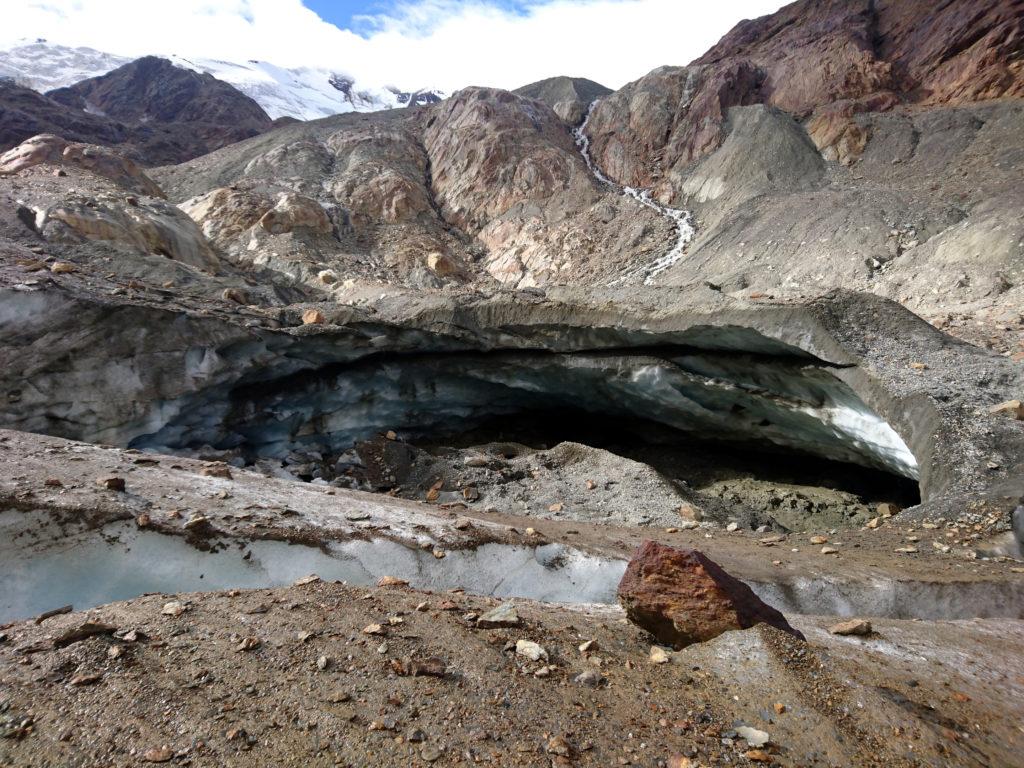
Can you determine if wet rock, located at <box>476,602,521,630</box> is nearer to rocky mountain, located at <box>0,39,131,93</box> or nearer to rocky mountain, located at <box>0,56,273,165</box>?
rocky mountain, located at <box>0,56,273,165</box>

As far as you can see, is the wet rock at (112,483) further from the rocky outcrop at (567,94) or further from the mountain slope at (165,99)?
the mountain slope at (165,99)

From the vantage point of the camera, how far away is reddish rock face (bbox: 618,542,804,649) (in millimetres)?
3205

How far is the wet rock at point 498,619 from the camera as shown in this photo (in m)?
3.27

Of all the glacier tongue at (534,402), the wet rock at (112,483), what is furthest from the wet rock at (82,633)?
the glacier tongue at (534,402)

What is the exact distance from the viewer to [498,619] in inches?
130

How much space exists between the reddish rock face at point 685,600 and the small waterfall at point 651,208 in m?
12.5

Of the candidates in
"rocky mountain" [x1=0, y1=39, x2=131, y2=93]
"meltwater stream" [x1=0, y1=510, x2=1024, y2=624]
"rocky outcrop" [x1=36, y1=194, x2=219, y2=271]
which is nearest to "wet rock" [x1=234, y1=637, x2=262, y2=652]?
"meltwater stream" [x1=0, y1=510, x2=1024, y2=624]

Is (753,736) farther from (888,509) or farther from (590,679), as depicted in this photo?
(888,509)

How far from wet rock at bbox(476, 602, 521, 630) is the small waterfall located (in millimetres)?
12755

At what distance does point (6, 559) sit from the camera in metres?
3.68

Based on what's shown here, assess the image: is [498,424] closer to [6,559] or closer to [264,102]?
[6,559]

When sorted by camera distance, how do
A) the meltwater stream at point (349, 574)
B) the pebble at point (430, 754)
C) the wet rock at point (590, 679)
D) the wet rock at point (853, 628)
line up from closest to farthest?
the pebble at point (430, 754) < the wet rock at point (590, 679) < the wet rock at point (853, 628) < the meltwater stream at point (349, 574)

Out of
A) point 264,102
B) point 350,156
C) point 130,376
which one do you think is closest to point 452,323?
point 130,376

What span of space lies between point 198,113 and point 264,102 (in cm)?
1248
